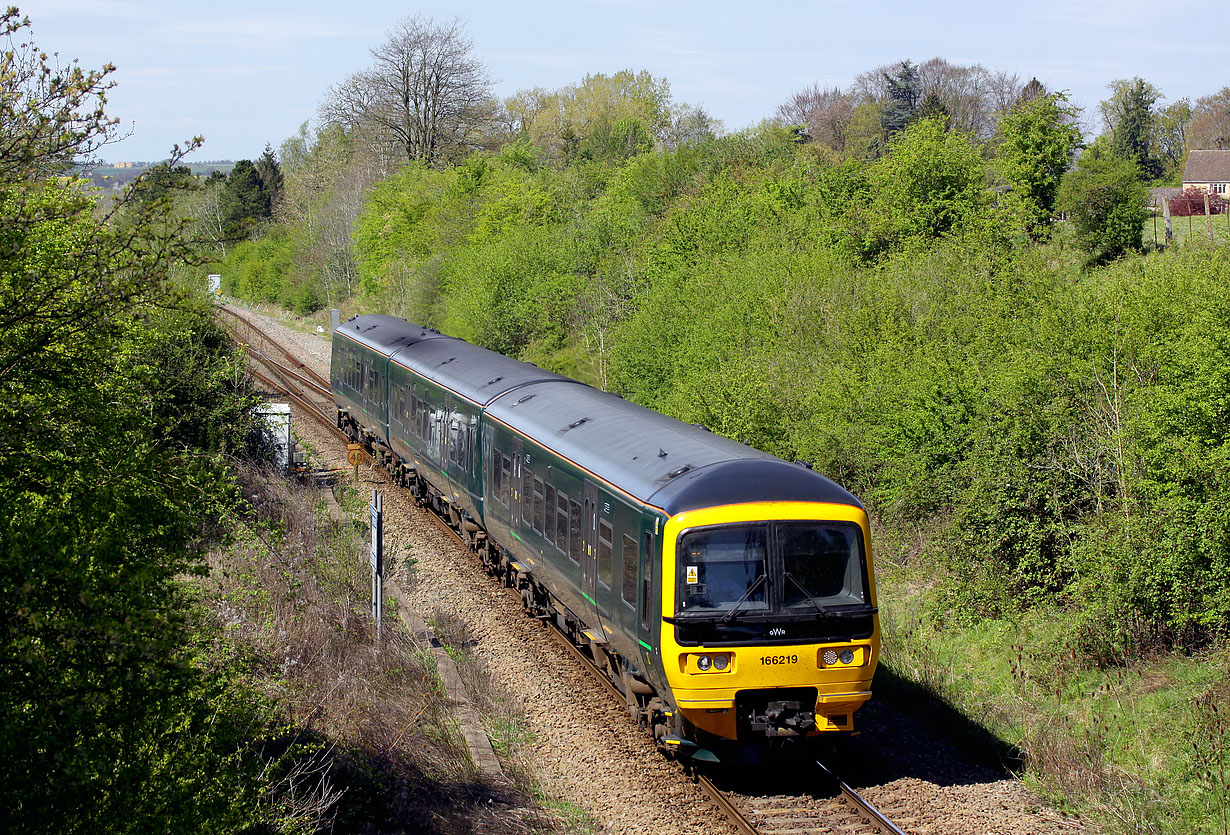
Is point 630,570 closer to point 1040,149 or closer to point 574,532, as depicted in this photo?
point 574,532

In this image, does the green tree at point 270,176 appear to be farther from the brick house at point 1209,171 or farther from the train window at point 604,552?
the train window at point 604,552

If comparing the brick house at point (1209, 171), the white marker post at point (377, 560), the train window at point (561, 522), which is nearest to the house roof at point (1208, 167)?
the brick house at point (1209, 171)

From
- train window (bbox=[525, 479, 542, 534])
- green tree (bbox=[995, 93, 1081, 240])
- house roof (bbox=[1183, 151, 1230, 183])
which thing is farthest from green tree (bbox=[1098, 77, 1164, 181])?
train window (bbox=[525, 479, 542, 534])

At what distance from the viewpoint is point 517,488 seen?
13758 mm

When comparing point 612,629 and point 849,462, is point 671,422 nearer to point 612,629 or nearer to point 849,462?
point 612,629

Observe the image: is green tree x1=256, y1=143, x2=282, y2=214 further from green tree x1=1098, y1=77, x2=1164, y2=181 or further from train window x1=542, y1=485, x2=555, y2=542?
train window x1=542, y1=485, x2=555, y2=542

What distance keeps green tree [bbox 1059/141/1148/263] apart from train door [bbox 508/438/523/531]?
22.6 m

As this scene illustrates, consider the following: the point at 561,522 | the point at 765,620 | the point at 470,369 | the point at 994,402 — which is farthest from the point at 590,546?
the point at 470,369

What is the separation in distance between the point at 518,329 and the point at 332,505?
13.9 m

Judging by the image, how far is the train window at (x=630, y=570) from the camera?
32.1 ft

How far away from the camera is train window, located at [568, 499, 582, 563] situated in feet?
37.3

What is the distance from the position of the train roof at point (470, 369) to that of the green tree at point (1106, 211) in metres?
19.0

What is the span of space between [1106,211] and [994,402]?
747 inches

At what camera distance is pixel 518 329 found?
33500 mm
